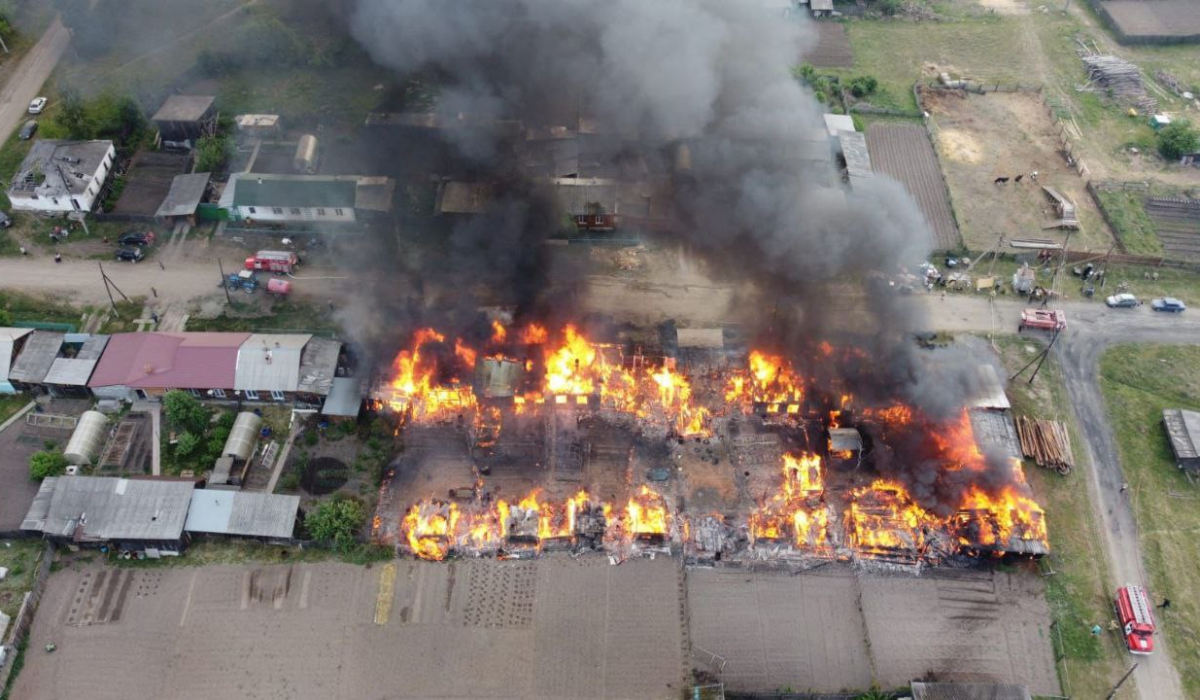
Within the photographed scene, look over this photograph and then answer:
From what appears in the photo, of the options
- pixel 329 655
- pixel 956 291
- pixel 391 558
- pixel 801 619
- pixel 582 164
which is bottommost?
pixel 329 655

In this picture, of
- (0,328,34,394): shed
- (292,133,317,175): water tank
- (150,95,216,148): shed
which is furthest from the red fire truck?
(150,95,216,148): shed

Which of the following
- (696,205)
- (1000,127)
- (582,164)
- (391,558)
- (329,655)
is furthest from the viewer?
(1000,127)

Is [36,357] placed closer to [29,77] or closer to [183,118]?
[183,118]

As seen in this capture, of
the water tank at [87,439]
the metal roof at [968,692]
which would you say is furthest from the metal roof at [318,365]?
the metal roof at [968,692]

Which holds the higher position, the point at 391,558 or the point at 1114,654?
the point at 391,558

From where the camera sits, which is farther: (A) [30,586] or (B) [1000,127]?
(B) [1000,127]

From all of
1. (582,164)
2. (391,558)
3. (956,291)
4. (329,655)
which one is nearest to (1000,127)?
(956,291)

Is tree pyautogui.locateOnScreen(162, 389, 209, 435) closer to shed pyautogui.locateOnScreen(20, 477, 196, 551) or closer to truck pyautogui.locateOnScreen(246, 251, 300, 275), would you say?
shed pyautogui.locateOnScreen(20, 477, 196, 551)

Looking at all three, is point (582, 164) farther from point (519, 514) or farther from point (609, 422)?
point (519, 514)
